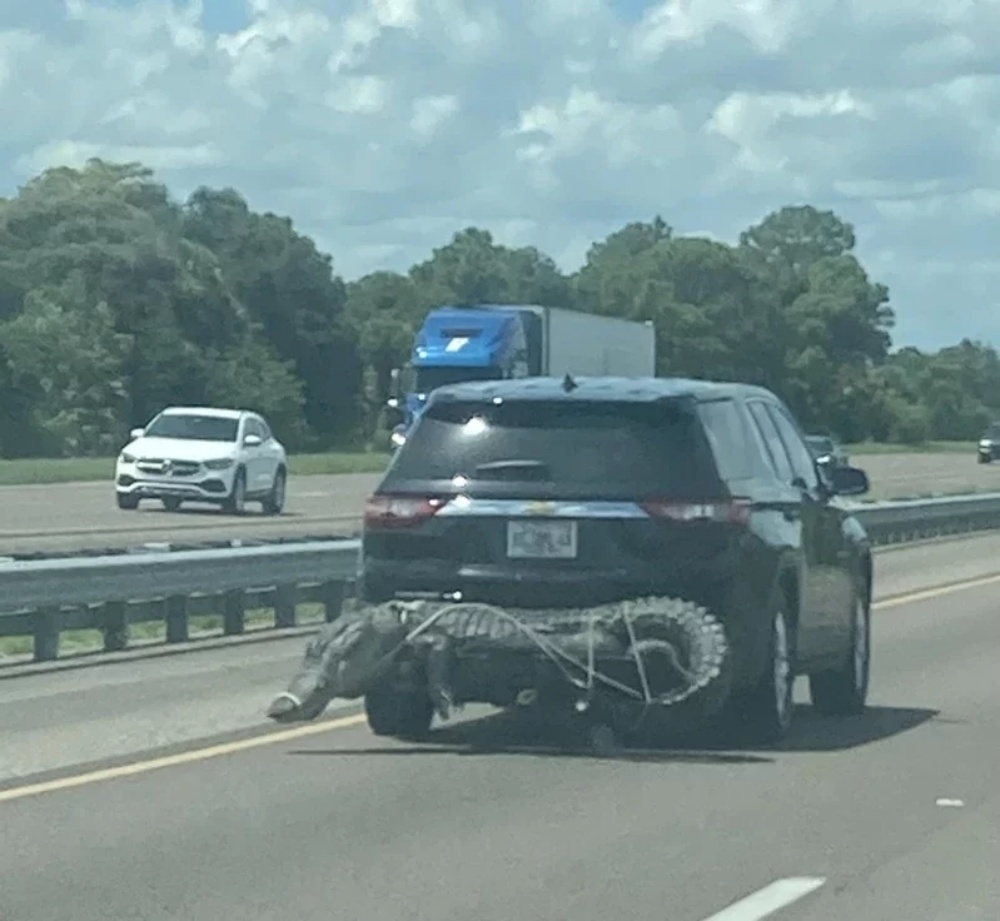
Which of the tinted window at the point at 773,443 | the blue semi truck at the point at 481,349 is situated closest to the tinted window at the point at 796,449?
the tinted window at the point at 773,443

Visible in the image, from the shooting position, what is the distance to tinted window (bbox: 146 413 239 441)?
41.6 meters

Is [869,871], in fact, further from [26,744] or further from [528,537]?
[26,744]

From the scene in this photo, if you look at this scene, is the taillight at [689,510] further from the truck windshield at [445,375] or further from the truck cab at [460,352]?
the truck windshield at [445,375]

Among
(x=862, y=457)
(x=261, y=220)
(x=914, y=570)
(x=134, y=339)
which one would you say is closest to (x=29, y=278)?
(x=134, y=339)

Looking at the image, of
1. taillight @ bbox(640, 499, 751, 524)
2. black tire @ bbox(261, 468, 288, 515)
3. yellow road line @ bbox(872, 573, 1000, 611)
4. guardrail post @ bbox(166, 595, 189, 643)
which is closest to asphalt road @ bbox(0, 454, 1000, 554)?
black tire @ bbox(261, 468, 288, 515)

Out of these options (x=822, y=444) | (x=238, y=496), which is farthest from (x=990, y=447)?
(x=238, y=496)

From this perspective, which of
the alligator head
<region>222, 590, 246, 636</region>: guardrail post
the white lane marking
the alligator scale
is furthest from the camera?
<region>222, 590, 246, 636</region>: guardrail post

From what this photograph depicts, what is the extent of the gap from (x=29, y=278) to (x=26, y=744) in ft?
301

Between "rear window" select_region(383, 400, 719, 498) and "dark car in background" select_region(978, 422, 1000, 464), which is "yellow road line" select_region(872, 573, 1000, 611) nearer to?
"rear window" select_region(383, 400, 719, 498)

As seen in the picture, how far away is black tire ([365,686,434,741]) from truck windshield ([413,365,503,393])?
37.3 meters

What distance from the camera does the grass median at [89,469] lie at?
55375mm

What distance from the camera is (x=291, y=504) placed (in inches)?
1796

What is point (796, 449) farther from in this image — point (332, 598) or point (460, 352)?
point (460, 352)

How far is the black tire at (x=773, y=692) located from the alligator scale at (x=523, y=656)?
63cm
